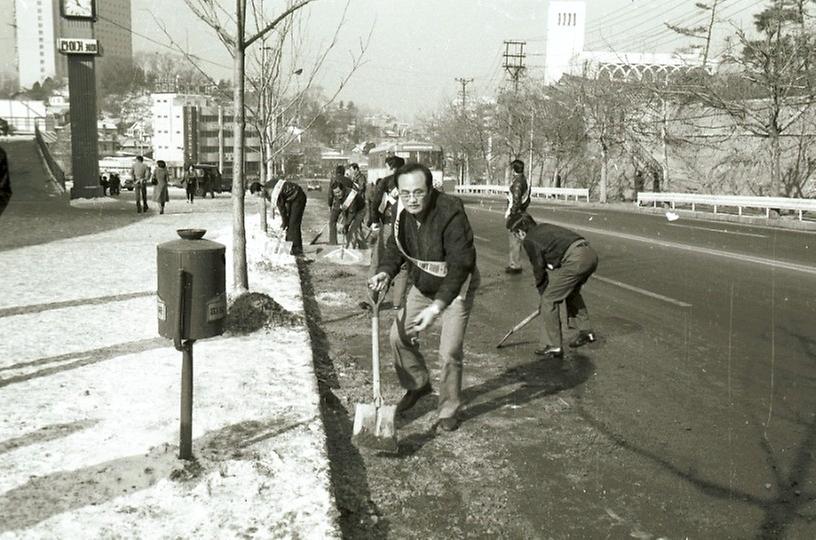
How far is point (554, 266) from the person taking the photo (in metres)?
7.20

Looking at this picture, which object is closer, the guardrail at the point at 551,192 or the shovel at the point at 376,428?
the shovel at the point at 376,428

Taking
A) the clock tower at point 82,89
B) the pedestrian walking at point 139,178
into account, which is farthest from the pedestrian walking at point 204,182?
the pedestrian walking at point 139,178

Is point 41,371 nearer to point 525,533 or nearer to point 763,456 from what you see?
point 525,533

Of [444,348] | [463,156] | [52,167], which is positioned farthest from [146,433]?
[463,156]

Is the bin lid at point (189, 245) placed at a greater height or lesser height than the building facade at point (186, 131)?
lesser

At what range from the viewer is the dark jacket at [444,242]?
472 centimetres

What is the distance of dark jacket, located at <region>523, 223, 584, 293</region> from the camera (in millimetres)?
7180

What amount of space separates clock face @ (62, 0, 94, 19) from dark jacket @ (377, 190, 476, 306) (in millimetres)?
29875

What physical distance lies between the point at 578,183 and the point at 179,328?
60296 millimetres

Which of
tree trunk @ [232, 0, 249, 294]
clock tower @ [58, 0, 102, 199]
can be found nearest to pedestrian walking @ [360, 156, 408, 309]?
tree trunk @ [232, 0, 249, 294]

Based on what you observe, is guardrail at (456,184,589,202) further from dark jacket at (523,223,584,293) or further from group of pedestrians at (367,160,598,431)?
group of pedestrians at (367,160,598,431)

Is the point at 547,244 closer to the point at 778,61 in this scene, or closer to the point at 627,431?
the point at 627,431

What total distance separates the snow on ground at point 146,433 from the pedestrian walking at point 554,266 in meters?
2.22

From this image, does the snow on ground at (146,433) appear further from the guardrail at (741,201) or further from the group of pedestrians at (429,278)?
the guardrail at (741,201)
